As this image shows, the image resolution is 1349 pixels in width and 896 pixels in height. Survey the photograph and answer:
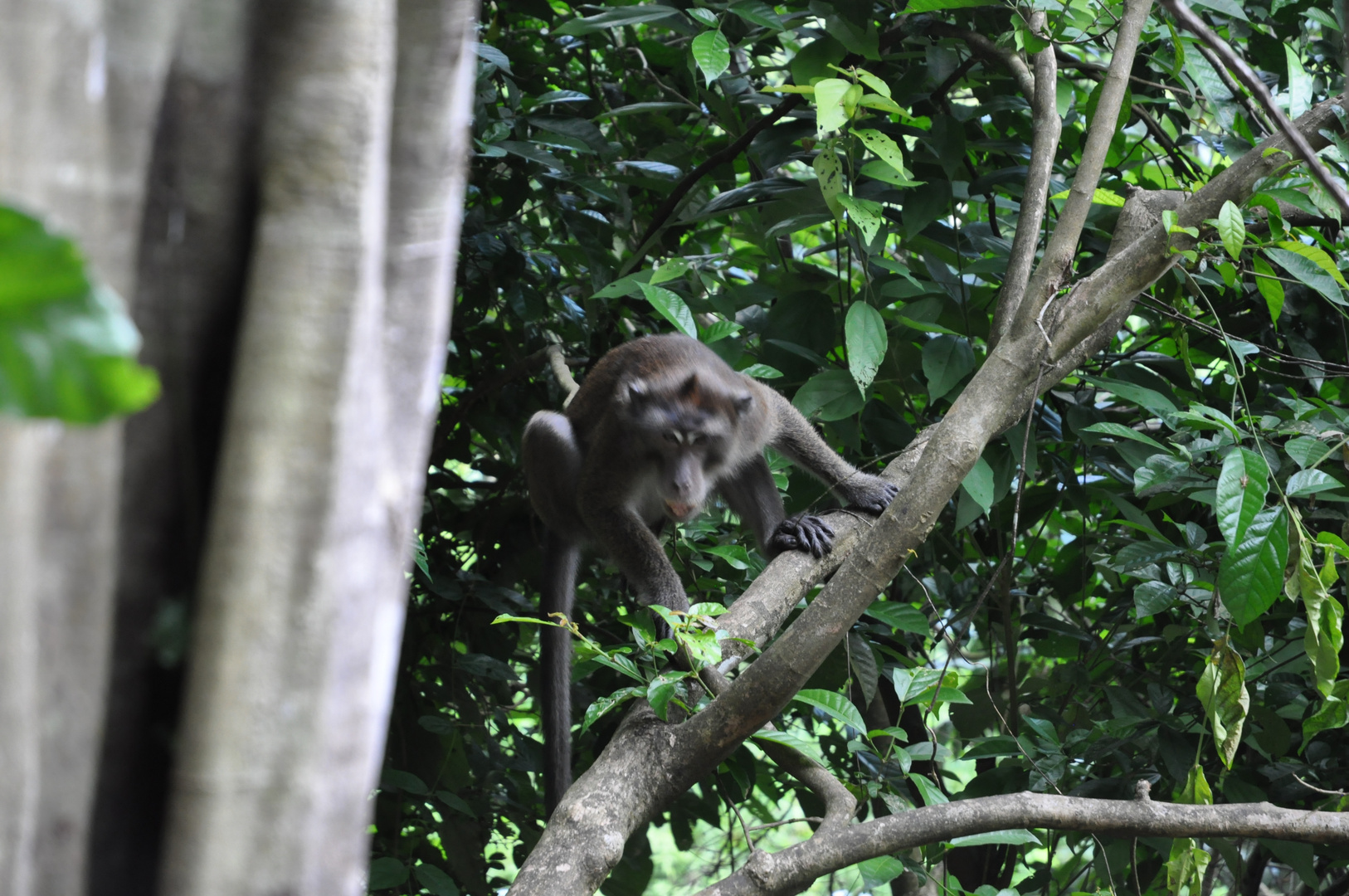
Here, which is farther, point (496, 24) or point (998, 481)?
point (496, 24)

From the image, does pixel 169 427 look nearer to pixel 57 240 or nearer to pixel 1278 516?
pixel 57 240

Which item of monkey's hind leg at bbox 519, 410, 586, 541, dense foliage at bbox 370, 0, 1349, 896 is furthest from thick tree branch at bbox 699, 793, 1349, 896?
monkey's hind leg at bbox 519, 410, 586, 541

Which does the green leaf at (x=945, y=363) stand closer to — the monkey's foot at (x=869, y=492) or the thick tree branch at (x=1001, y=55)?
the monkey's foot at (x=869, y=492)

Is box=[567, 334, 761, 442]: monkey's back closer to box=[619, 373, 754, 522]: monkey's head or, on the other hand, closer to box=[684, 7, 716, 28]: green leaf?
box=[619, 373, 754, 522]: monkey's head

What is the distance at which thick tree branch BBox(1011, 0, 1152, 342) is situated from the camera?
2.96 metres

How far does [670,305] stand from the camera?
3492mm

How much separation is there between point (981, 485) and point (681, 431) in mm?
1560

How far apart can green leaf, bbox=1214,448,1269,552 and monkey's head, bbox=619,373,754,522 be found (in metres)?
2.27

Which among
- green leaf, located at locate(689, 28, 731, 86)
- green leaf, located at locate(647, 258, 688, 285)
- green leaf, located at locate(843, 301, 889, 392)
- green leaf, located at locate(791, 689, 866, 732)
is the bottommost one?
green leaf, located at locate(791, 689, 866, 732)

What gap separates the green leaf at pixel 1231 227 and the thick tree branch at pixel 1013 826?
1325mm

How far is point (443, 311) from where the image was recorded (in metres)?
1.01

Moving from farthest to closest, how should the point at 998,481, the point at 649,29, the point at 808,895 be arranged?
the point at 808,895, the point at 649,29, the point at 998,481

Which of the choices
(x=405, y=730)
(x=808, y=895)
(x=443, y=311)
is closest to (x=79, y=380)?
(x=443, y=311)

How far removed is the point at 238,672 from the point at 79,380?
1.16ft
